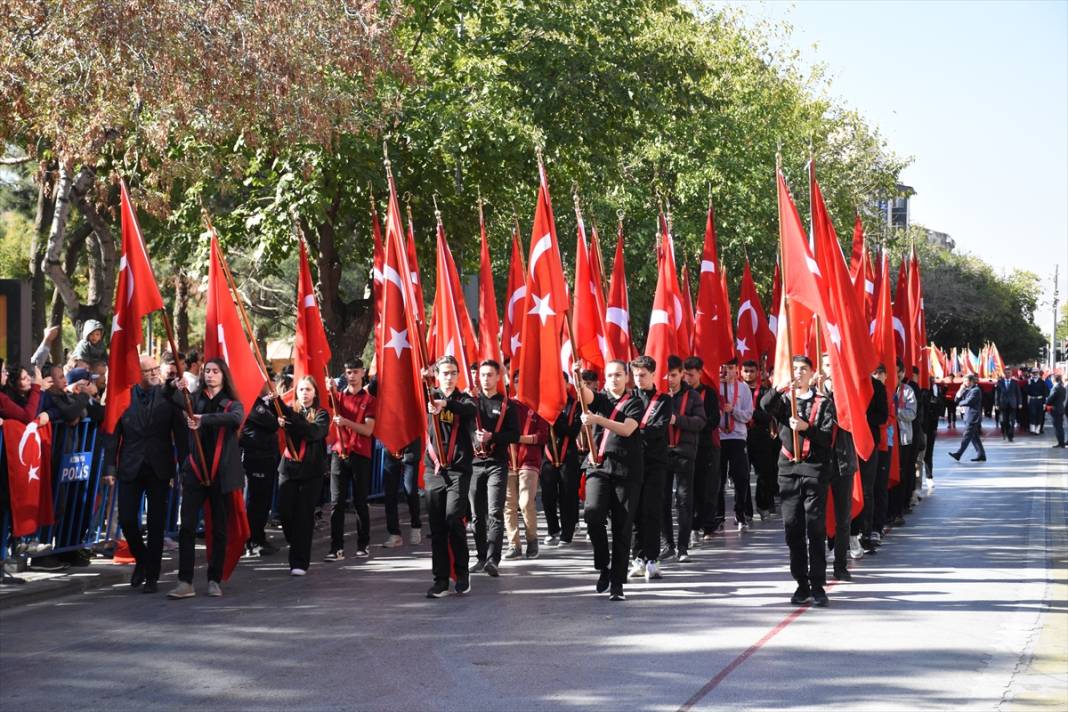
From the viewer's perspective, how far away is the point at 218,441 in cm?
1116

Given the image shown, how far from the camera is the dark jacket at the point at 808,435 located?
34.7 ft

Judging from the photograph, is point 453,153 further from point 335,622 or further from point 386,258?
point 335,622

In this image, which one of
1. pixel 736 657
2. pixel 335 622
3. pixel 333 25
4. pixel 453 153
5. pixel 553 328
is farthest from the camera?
pixel 453 153

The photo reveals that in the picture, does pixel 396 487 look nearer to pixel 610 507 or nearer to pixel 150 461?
pixel 150 461

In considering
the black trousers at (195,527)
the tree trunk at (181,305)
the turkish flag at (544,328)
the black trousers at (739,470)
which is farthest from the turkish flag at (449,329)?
the tree trunk at (181,305)

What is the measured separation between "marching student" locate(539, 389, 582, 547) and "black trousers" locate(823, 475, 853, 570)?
133 inches

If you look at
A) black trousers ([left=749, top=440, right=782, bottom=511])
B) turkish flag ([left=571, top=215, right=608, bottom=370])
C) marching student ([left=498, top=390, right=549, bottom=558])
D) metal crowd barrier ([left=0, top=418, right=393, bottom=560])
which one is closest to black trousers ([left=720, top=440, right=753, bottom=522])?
black trousers ([left=749, top=440, right=782, bottom=511])

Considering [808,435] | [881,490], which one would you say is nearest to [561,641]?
[808,435]

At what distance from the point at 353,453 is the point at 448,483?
3266 millimetres

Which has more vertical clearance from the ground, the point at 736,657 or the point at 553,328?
the point at 553,328

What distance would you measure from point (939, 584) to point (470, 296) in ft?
36.7

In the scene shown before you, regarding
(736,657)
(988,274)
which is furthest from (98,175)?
(988,274)

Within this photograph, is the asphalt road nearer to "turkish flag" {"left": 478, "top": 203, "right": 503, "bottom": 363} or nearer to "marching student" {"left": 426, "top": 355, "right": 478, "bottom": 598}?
"marching student" {"left": 426, "top": 355, "right": 478, "bottom": 598}

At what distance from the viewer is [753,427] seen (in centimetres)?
1745
